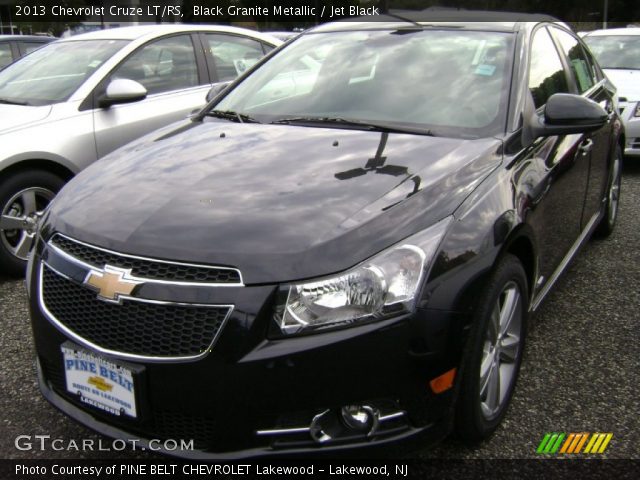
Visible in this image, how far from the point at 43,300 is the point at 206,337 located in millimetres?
749

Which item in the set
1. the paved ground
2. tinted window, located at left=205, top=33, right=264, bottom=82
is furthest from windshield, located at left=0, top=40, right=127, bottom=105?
the paved ground

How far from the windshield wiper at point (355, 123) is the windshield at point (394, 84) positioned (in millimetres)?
11

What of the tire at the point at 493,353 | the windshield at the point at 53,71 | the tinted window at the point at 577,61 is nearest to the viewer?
the tire at the point at 493,353

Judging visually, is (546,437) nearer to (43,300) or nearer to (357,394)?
(357,394)

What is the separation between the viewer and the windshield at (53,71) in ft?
14.9

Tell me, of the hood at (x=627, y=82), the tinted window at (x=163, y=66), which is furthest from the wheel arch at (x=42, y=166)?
the hood at (x=627, y=82)

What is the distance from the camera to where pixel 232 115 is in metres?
3.24

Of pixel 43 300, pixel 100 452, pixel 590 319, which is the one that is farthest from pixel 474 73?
pixel 100 452

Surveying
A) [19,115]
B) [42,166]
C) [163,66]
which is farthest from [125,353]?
[163,66]

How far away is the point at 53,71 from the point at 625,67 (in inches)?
268

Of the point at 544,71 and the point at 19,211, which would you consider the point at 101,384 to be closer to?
the point at 19,211

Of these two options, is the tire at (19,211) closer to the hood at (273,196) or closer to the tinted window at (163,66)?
the tinted window at (163,66)

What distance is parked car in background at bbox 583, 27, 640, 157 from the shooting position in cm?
699

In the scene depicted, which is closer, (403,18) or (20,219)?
(403,18)
